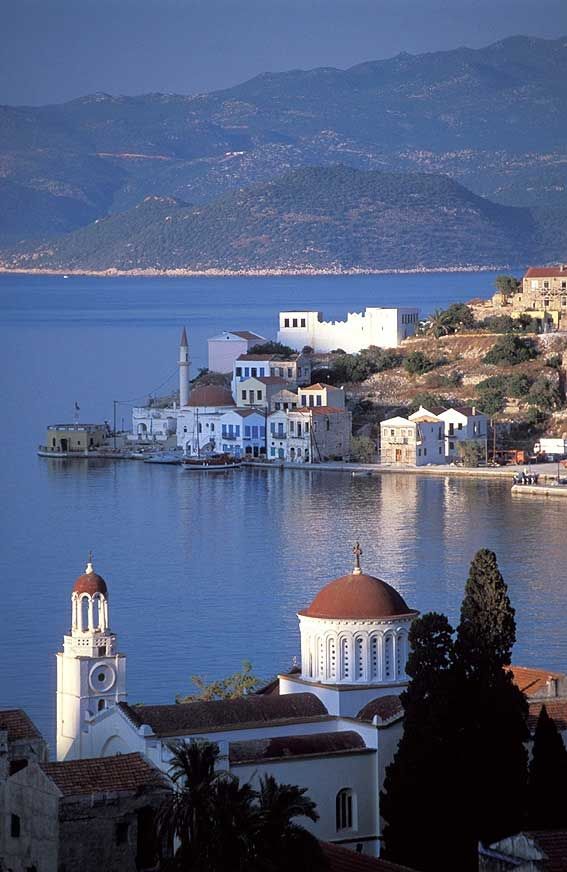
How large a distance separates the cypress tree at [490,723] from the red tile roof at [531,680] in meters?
1.95

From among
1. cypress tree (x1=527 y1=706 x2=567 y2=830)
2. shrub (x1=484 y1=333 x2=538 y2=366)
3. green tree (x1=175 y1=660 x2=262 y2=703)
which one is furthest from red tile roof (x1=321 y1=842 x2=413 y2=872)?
shrub (x1=484 y1=333 x2=538 y2=366)

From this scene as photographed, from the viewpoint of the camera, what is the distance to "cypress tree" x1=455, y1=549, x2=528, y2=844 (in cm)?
1955

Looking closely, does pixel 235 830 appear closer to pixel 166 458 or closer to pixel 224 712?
pixel 224 712

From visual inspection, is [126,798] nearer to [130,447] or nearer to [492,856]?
[492,856]

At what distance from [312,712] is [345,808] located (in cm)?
109

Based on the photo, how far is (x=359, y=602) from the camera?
863 inches

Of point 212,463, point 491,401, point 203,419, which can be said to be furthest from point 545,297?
point 212,463

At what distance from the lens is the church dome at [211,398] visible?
6438 cm

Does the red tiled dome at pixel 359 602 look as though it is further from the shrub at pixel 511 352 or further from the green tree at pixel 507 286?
the green tree at pixel 507 286

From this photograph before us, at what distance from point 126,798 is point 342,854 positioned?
1.55 m

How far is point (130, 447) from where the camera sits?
6569 cm

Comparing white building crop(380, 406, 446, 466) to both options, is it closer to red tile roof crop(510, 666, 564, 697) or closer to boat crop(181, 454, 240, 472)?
boat crop(181, 454, 240, 472)

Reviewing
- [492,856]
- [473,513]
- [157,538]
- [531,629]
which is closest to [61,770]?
[492,856]

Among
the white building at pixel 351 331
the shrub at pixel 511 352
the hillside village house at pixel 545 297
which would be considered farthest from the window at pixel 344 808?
the white building at pixel 351 331
